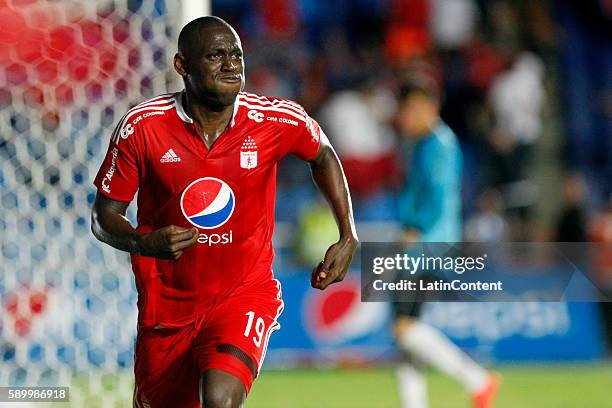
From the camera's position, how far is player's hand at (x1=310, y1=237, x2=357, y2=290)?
5039 millimetres

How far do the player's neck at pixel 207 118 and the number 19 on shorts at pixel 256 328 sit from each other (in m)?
0.77

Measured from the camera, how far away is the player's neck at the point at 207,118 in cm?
516

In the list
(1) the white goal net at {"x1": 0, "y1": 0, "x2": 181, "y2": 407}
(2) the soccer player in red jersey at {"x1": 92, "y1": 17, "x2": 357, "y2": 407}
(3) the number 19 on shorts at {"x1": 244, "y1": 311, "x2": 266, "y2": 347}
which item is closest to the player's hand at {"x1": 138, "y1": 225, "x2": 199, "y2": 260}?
(2) the soccer player in red jersey at {"x1": 92, "y1": 17, "x2": 357, "y2": 407}

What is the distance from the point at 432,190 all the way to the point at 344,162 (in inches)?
188

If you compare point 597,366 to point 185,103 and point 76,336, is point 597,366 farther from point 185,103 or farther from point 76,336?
point 185,103

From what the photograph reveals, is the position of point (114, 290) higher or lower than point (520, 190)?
lower

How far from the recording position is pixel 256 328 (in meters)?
5.09

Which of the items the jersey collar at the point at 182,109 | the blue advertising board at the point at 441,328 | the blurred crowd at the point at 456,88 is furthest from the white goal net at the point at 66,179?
the blurred crowd at the point at 456,88

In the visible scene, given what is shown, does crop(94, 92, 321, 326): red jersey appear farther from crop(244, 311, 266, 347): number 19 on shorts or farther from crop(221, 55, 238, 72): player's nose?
crop(221, 55, 238, 72): player's nose

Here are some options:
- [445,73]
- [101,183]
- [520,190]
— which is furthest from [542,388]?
[101,183]

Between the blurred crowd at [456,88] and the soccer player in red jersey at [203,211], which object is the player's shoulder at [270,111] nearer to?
Result: the soccer player in red jersey at [203,211]

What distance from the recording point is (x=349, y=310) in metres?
11.5

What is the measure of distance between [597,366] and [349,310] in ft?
8.12

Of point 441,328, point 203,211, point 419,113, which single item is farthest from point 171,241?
point 441,328
